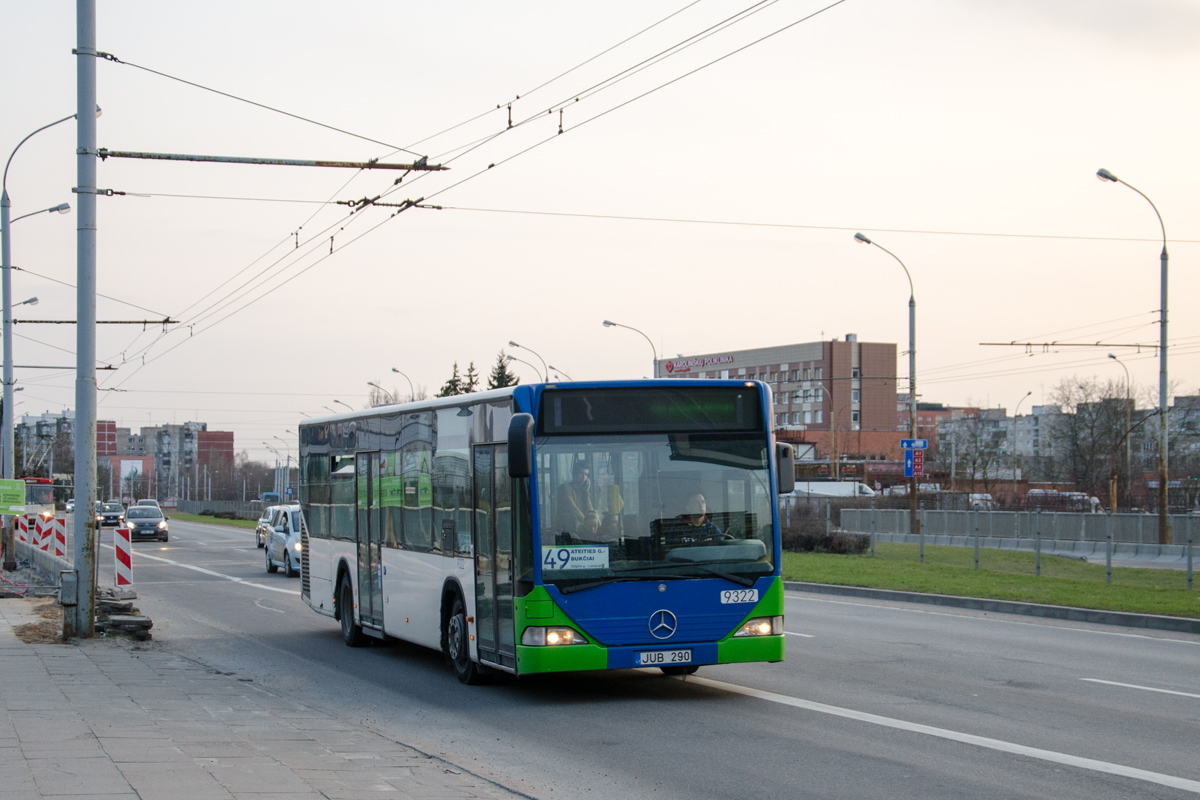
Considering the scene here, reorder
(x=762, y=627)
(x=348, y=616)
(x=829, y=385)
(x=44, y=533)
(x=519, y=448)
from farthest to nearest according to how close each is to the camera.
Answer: (x=829, y=385), (x=44, y=533), (x=348, y=616), (x=762, y=627), (x=519, y=448)

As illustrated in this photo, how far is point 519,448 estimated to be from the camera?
9.49m

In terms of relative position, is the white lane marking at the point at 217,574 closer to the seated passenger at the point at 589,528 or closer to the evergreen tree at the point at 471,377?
the seated passenger at the point at 589,528

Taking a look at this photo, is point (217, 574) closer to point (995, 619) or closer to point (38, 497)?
point (38, 497)

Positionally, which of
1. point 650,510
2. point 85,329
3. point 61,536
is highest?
point 85,329

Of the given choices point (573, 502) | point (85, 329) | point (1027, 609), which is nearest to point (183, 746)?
point (573, 502)

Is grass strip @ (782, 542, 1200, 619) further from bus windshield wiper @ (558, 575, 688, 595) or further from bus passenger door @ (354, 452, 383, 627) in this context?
bus passenger door @ (354, 452, 383, 627)

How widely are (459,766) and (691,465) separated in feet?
11.8

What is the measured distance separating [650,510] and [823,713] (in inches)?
82.2

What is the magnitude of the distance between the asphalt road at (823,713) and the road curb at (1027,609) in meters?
0.75

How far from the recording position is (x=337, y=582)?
51.9 feet

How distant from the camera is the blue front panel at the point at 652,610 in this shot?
9.96m

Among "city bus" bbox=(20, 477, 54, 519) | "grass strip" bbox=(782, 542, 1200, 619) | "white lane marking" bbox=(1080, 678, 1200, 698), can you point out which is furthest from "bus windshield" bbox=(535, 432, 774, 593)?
"city bus" bbox=(20, 477, 54, 519)

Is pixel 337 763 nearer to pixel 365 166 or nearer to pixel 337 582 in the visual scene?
pixel 337 582

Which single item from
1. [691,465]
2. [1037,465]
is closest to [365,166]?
[691,465]
